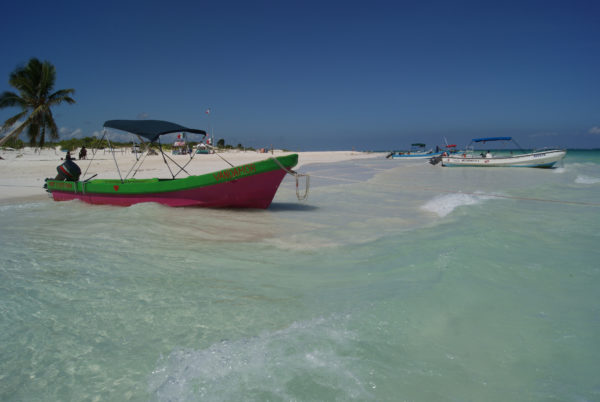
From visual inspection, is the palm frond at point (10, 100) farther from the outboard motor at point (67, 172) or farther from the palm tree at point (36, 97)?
the outboard motor at point (67, 172)

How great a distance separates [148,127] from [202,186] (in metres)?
2.14

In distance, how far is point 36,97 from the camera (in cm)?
2630

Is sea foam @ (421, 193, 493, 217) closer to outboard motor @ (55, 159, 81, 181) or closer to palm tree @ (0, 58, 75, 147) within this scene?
outboard motor @ (55, 159, 81, 181)

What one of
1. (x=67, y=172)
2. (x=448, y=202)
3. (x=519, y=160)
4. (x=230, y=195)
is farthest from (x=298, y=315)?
(x=519, y=160)

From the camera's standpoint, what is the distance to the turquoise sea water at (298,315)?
215cm

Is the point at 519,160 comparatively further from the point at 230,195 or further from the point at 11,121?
the point at 11,121

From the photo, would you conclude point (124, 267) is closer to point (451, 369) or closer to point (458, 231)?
point (451, 369)

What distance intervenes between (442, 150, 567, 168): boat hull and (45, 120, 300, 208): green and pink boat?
23041mm

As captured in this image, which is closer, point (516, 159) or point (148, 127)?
point (148, 127)

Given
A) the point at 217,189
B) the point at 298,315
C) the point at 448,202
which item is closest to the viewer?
the point at 298,315

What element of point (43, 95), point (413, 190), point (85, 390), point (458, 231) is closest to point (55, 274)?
point (85, 390)

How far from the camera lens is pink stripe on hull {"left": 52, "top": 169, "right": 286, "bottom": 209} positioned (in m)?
7.86

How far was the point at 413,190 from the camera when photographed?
516 inches

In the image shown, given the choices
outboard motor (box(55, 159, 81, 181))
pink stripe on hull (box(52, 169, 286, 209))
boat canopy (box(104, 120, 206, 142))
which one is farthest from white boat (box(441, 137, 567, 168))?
outboard motor (box(55, 159, 81, 181))
